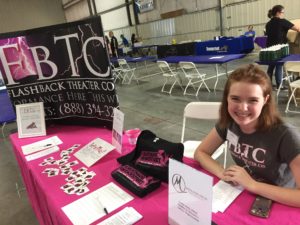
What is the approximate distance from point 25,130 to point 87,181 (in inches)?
46.6

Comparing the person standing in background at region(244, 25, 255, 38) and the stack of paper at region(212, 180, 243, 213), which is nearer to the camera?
the stack of paper at region(212, 180, 243, 213)

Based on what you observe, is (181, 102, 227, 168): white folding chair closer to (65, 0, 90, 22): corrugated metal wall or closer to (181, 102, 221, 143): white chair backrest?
(181, 102, 221, 143): white chair backrest

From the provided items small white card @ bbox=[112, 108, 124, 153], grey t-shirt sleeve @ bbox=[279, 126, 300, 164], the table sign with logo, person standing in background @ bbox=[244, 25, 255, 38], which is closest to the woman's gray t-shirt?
grey t-shirt sleeve @ bbox=[279, 126, 300, 164]

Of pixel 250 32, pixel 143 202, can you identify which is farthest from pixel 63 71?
pixel 250 32

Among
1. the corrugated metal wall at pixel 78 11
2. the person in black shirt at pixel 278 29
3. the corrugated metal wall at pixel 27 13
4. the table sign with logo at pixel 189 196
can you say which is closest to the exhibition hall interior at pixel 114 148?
the table sign with logo at pixel 189 196

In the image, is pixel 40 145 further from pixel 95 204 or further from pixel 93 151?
pixel 95 204

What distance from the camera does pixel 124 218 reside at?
120cm

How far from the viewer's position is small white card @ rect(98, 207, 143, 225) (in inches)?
46.3

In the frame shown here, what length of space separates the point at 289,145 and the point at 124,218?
0.82 m

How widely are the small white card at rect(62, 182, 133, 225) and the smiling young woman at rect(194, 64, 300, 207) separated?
0.51 meters

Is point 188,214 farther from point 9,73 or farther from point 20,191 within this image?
point 20,191

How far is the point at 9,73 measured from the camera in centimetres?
242

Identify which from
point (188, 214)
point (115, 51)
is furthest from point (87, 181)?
point (115, 51)

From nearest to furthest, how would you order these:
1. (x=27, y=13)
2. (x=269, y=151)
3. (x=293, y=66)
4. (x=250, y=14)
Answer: (x=269, y=151) < (x=293, y=66) < (x=250, y=14) < (x=27, y=13)
